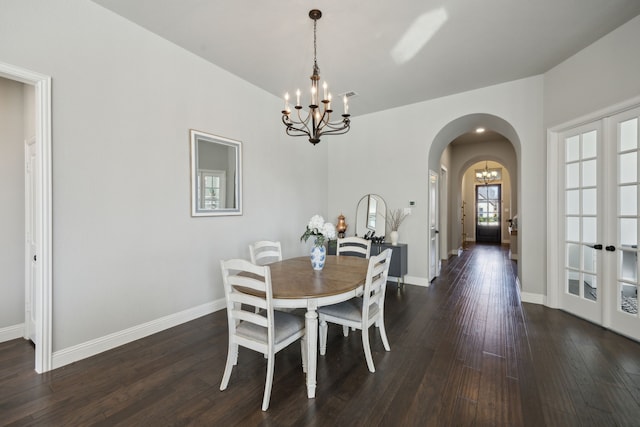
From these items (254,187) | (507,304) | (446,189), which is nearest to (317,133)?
(254,187)

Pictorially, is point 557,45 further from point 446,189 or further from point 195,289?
point 195,289

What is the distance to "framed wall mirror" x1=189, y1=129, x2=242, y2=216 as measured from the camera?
323cm

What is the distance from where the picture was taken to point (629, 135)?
2787mm

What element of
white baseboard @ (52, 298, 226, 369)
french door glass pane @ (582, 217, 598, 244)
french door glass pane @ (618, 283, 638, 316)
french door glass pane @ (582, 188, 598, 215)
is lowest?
white baseboard @ (52, 298, 226, 369)

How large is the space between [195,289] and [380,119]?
4.09 m

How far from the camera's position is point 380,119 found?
5.09m

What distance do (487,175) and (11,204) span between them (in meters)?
12.0

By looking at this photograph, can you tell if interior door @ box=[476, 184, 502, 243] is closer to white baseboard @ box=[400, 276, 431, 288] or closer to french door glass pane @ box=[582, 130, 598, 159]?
white baseboard @ box=[400, 276, 431, 288]

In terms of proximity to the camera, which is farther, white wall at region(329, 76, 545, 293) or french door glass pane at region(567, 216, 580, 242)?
white wall at region(329, 76, 545, 293)

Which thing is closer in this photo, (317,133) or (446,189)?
(317,133)

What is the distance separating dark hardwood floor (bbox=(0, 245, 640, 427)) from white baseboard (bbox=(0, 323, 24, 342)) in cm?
9

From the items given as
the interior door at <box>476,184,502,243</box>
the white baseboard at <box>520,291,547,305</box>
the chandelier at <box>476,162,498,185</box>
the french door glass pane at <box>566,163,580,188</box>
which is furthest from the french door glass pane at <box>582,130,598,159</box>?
the interior door at <box>476,184,502,243</box>

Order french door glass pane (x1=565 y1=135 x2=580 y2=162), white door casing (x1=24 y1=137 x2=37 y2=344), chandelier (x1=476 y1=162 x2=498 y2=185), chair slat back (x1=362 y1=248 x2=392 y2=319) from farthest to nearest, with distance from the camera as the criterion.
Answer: chandelier (x1=476 y1=162 x2=498 y2=185) → french door glass pane (x1=565 y1=135 x2=580 y2=162) → white door casing (x1=24 y1=137 x2=37 y2=344) → chair slat back (x1=362 y1=248 x2=392 y2=319)

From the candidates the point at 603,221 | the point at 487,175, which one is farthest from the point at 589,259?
the point at 487,175
